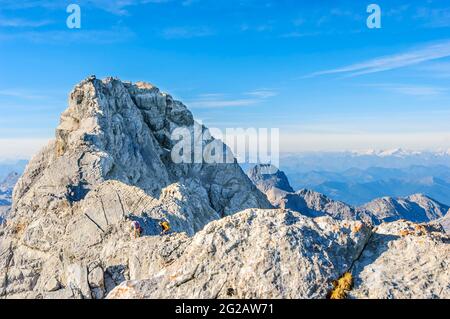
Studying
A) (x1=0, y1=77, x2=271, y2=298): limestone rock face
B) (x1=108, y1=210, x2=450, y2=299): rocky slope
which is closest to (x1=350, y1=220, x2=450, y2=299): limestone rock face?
(x1=108, y1=210, x2=450, y2=299): rocky slope

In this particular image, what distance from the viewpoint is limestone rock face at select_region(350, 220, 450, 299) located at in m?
12.1

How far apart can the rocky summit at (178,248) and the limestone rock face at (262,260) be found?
0.11 ft

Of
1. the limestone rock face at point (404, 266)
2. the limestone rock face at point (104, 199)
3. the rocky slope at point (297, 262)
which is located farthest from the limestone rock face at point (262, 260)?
the limestone rock face at point (104, 199)

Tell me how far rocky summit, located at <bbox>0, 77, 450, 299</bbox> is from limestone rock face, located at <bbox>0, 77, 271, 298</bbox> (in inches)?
4.7

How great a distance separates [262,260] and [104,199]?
65.6 feet

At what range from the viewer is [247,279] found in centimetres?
1247

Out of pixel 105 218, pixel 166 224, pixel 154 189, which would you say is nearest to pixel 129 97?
pixel 154 189

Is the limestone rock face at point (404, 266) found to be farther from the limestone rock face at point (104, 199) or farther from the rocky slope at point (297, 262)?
the limestone rock face at point (104, 199)

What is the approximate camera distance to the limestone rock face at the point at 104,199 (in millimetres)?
18672

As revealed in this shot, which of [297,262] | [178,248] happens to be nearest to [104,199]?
[178,248]

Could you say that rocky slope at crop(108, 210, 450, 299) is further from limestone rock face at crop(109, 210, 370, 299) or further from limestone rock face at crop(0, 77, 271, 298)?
limestone rock face at crop(0, 77, 271, 298)

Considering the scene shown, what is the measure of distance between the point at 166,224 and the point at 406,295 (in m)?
14.9

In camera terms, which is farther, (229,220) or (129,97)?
(129,97)

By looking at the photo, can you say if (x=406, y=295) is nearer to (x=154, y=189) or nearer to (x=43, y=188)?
(x=43, y=188)
